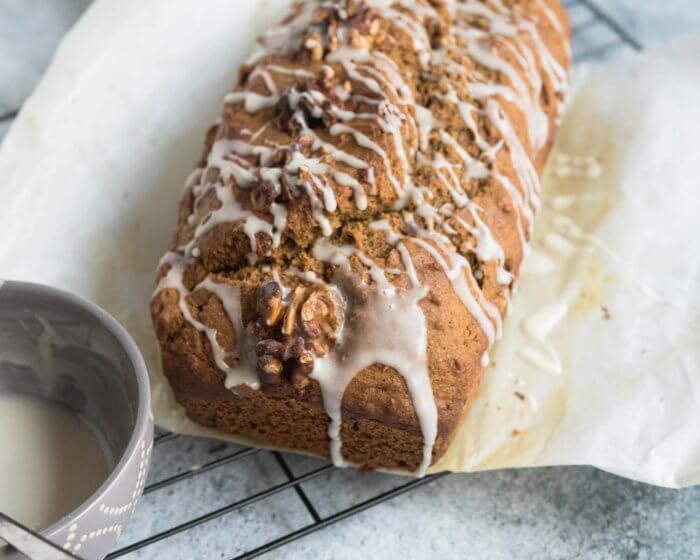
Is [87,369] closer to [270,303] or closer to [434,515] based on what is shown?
[270,303]

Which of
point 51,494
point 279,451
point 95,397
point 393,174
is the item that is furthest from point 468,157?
point 51,494

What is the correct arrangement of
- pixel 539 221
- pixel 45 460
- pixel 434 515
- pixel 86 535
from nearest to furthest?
pixel 86 535 < pixel 45 460 < pixel 434 515 < pixel 539 221

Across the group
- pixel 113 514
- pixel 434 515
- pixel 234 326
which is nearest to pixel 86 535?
pixel 113 514

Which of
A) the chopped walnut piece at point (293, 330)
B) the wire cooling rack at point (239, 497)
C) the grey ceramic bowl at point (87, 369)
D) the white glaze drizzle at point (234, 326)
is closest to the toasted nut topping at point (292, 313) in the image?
the chopped walnut piece at point (293, 330)

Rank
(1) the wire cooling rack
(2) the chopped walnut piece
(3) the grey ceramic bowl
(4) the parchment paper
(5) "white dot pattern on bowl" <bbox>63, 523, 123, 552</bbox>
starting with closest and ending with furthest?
(5) "white dot pattern on bowl" <bbox>63, 523, 123, 552</bbox> < (3) the grey ceramic bowl < (2) the chopped walnut piece < (1) the wire cooling rack < (4) the parchment paper

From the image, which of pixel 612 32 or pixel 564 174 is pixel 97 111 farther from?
pixel 612 32

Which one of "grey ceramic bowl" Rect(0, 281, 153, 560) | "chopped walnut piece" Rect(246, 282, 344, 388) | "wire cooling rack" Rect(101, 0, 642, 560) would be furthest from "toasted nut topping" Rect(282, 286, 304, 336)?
"wire cooling rack" Rect(101, 0, 642, 560)

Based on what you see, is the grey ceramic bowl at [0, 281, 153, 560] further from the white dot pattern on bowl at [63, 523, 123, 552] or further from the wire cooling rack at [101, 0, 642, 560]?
the wire cooling rack at [101, 0, 642, 560]
